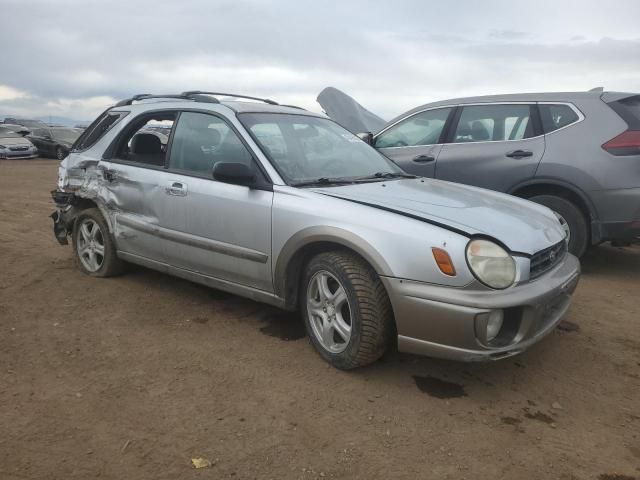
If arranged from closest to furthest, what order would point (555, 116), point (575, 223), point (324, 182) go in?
point (324, 182)
point (575, 223)
point (555, 116)

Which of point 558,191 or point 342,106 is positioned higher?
point 342,106

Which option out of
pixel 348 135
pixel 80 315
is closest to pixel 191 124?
pixel 348 135

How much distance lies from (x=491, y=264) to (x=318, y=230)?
1.00 m

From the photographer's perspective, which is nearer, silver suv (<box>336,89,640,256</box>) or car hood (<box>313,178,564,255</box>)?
car hood (<box>313,178,564,255</box>)

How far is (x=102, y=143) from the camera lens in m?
4.87

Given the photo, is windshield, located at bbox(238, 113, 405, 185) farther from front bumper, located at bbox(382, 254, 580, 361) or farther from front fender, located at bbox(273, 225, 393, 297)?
front bumper, located at bbox(382, 254, 580, 361)

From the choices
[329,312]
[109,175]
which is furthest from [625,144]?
[109,175]

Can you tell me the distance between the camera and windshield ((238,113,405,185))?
12.2 ft

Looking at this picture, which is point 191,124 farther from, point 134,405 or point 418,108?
point 418,108

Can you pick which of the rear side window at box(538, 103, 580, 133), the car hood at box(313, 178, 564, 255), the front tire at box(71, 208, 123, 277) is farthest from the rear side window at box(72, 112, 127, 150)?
the rear side window at box(538, 103, 580, 133)

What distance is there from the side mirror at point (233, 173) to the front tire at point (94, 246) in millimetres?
1757

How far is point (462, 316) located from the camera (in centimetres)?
278

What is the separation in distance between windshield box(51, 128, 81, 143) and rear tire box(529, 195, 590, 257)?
21401 mm

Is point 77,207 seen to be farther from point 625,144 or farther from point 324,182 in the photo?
point 625,144
